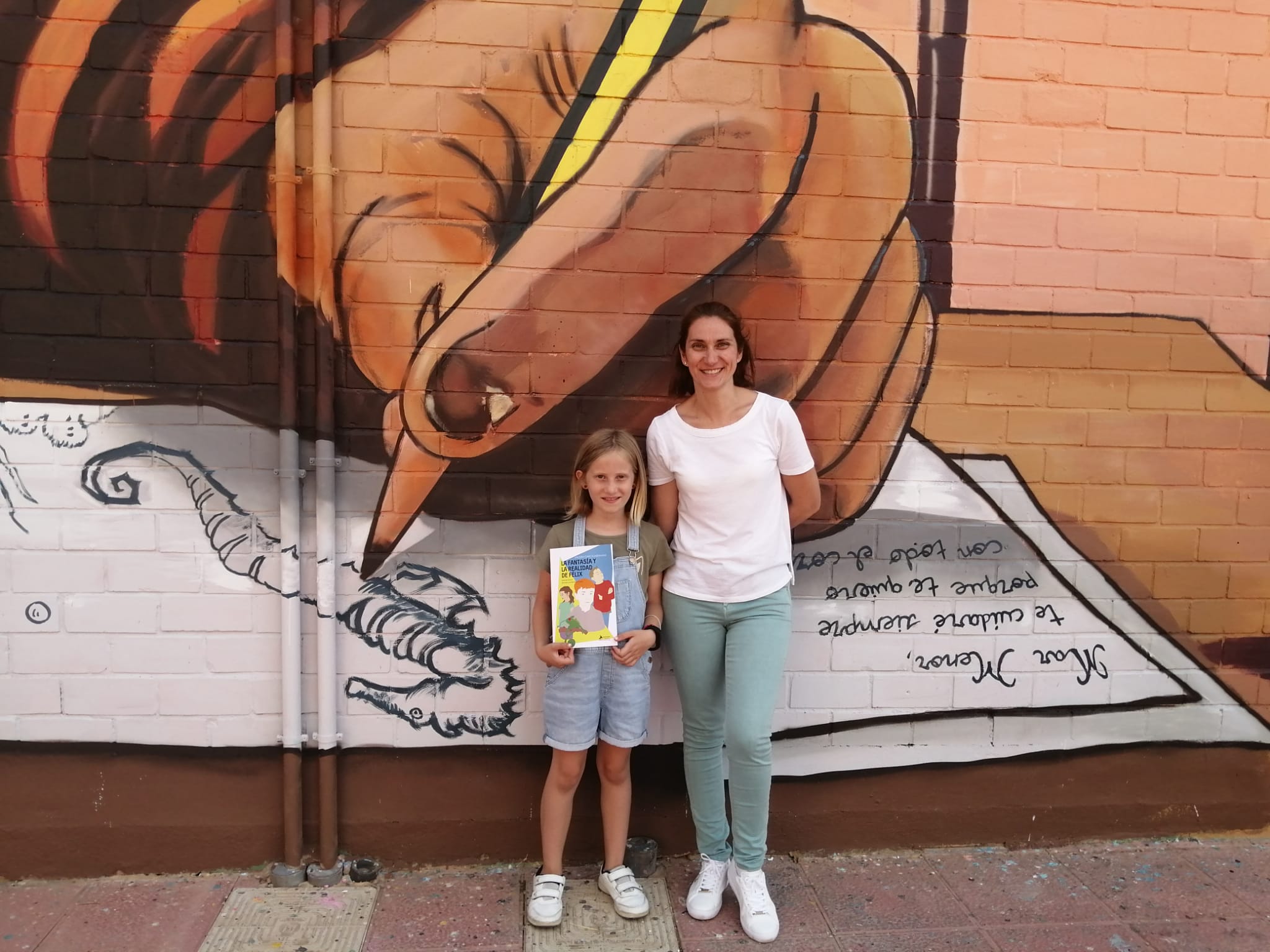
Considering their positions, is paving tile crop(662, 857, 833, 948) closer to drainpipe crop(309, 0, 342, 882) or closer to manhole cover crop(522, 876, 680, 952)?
manhole cover crop(522, 876, 680, 952)

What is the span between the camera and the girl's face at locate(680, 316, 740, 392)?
2676mm

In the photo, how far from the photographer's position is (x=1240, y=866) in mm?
3174

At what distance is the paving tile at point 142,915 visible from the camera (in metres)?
2.64

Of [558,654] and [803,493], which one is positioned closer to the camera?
[558,654]

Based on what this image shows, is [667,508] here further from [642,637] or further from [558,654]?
[558,654]

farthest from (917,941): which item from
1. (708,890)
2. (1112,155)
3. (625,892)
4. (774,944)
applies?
(1112,155)

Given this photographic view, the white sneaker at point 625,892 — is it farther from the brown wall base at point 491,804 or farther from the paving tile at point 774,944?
the brown wall base at point 491,804

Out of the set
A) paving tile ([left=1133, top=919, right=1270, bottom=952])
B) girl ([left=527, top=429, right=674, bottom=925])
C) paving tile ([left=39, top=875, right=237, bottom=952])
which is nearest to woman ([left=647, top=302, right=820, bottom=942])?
girl ([left=527, top=429, right=674, bottom=925])

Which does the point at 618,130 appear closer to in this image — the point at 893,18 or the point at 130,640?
the point at 893,18

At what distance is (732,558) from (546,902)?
1.24m

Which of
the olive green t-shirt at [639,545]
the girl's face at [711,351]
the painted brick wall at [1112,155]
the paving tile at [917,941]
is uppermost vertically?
the painted brick wall at [1112,155]

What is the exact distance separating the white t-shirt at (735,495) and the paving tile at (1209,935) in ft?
5.29

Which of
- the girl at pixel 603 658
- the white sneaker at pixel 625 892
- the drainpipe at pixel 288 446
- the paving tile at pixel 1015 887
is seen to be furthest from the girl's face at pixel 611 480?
the paving tile at pixel 1015 887

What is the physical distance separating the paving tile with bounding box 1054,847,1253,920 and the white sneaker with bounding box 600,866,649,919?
1.57 metres
